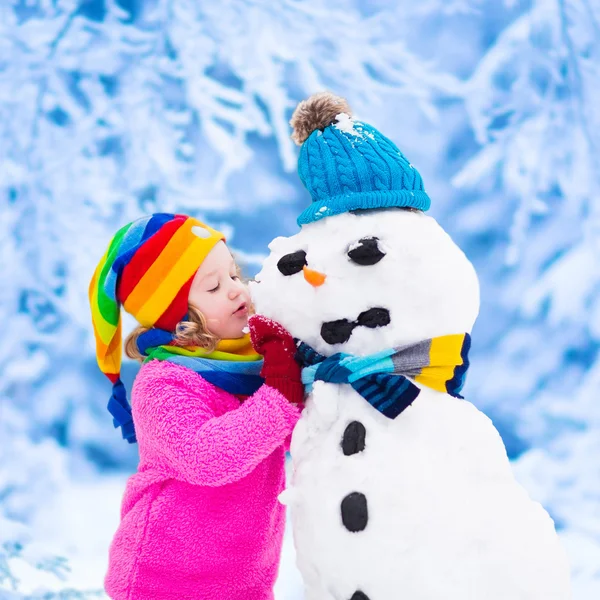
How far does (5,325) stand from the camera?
208 centimetres

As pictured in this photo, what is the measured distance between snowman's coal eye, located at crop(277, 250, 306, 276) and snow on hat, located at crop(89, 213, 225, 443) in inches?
9.2

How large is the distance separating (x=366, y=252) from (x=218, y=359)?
334 millimetres

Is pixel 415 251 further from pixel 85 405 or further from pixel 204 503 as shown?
pixel 85 405

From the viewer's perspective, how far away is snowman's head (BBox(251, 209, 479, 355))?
2.85 feet

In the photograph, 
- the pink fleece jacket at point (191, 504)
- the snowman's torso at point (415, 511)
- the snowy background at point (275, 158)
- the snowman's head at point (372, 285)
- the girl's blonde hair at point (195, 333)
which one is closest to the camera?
the snowman's torso at point (415, 511)

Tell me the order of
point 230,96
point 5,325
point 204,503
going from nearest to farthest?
point 204,503, point 5,325, point 230,96

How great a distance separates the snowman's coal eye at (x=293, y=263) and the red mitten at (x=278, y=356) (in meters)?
0.07

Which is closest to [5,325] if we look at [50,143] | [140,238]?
[50,143]

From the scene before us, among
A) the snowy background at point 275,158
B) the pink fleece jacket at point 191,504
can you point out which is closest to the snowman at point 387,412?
the pink fleece jacket at point 191,504

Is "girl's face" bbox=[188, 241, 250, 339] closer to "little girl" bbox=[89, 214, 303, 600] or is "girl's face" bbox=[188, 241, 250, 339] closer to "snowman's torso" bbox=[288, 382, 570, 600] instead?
"little girl" bbox=[89, 214, 303, 600]

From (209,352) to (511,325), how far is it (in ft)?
4.19

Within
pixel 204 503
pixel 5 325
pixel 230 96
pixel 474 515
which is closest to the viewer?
pixel 474 515

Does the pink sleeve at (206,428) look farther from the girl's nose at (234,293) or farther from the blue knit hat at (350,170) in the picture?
the blue knit hat at (350,170)

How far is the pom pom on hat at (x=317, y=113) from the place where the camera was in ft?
3.34
